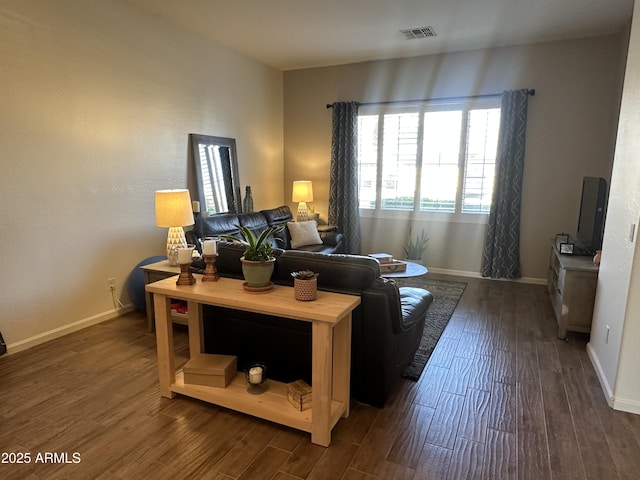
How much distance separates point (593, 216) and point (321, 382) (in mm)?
3324

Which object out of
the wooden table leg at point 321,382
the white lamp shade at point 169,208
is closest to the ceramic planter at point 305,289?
the wooden table leg at point 321,382

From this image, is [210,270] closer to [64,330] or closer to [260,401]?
[260,401]

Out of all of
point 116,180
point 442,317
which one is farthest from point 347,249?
point 116,180

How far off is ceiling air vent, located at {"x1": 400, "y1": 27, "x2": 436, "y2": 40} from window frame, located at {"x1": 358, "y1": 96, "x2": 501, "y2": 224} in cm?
100


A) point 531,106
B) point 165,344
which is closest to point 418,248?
point 531,106

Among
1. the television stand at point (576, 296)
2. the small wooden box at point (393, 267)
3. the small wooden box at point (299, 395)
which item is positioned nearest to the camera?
the small wooden box at point (299, 395)

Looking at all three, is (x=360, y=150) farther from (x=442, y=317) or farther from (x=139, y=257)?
(x=139, y=257)

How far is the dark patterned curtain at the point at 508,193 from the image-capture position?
4.92m

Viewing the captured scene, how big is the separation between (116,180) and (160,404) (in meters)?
2.28

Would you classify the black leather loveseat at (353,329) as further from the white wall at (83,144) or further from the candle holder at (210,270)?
the white wall at (83,144)

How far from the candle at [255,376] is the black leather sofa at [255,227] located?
1784 mm

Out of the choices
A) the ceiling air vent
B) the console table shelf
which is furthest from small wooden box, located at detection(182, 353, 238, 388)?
the ceiling air vent

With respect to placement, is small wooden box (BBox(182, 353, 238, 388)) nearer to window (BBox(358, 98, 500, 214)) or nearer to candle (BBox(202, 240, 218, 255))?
candle (BBox(202, 240, 218, 255))

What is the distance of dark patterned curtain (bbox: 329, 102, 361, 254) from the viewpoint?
5898 mm
